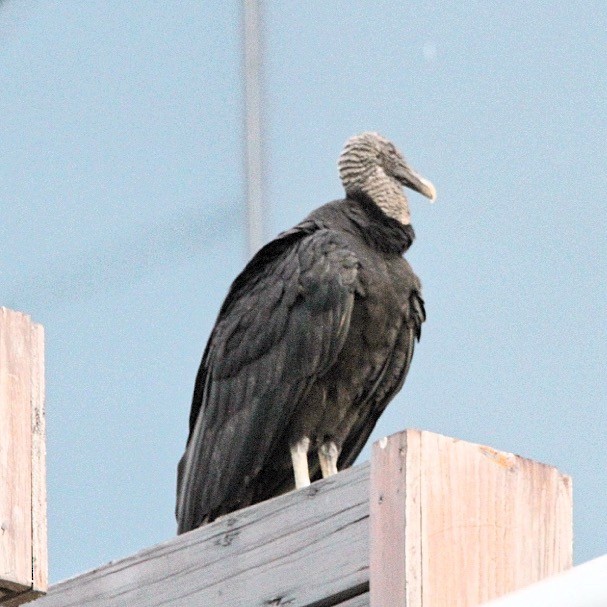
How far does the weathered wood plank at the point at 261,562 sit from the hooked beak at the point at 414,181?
2.34 meters

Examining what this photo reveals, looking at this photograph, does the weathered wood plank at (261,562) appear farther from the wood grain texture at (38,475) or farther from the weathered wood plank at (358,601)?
the wood grain texture at (38,475)

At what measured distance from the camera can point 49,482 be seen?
6344 mm

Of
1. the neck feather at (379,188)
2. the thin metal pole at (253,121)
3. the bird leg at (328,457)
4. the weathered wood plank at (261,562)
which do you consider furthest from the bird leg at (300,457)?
the thin metal pole at (253,121)

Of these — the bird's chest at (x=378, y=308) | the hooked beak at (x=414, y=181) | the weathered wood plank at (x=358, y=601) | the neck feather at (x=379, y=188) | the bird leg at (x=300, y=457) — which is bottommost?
the weathered wood plank at (x=358, y=601)

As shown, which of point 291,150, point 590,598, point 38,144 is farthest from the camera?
point 38,144

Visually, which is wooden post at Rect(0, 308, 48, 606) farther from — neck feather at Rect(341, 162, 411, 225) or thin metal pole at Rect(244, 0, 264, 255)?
thin metal pole at Rect(244, 0, 264, 255)

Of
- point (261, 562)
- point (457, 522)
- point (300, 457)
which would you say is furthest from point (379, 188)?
point (457, 522)

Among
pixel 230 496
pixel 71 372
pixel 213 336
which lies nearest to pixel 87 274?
pixel 71 372

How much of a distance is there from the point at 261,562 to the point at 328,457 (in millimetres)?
1898

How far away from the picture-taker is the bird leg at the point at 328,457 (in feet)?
14.7

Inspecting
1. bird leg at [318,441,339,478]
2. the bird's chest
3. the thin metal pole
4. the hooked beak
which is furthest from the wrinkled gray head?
the thin metal pole

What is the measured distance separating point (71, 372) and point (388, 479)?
4242 millimetres

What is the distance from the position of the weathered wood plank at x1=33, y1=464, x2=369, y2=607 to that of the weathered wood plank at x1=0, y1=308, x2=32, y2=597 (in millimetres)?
395

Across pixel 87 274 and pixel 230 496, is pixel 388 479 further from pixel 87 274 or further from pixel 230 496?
pixel 87 274
